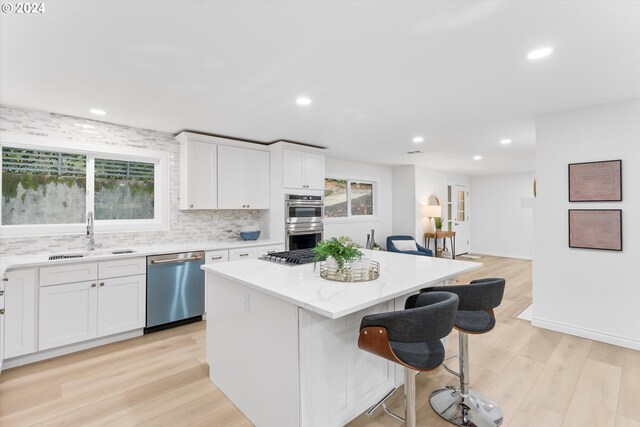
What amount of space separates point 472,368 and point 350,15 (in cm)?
285

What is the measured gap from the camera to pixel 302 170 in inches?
187

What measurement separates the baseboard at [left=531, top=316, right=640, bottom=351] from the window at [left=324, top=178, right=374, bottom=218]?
3636 millimetres

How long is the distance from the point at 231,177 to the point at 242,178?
0.17m

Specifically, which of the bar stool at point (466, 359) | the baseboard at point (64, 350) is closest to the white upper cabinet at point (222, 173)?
the baseboard at point (64, 350)

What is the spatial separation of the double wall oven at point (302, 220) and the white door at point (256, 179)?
40 centimetres

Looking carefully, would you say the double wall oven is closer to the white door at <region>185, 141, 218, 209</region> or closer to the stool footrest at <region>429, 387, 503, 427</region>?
the white door at <region>185, 141, 218, 209</region>

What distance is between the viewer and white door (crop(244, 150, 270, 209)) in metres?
4.45

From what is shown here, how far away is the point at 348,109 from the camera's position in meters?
3.18

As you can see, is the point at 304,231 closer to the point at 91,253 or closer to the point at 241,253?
the point at 241,253

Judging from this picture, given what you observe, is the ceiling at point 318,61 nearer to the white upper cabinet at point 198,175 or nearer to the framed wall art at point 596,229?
the white upper cabinet at point 198,175

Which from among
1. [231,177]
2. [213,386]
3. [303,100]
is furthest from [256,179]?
[213,386]

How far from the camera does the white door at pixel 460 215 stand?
8266mm

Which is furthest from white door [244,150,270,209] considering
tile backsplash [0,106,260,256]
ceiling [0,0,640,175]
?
ceiling [0,0,640,175]

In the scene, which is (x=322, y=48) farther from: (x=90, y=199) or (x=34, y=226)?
(x=34, y=226)
